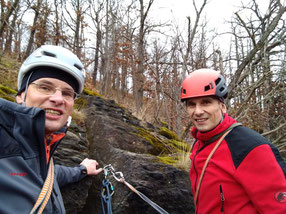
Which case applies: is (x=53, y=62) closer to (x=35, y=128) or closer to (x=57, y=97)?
(x=57, y=97)

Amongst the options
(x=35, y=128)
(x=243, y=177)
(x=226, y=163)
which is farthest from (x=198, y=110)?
(x=35, y=128)

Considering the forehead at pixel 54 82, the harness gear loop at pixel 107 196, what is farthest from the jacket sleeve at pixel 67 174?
the forehead at pixel 54 82

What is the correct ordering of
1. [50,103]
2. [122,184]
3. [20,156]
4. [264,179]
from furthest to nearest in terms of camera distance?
[122,184], [50,103], [264,179], [20,156]

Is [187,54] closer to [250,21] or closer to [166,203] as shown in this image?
[250,21]

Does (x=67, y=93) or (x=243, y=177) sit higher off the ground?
(x=67, y=93)

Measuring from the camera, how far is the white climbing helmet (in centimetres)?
181

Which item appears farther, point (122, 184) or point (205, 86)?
point (122, 184)

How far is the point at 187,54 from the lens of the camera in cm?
707

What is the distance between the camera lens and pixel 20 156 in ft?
4.29

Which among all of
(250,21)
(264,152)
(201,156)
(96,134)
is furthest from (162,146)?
(250,21)

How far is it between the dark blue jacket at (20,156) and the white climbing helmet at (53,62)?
64 cm

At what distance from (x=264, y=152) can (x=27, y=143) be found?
197cm

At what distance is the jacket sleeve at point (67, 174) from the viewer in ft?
7.25

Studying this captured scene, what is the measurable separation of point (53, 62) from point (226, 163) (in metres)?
1.99
